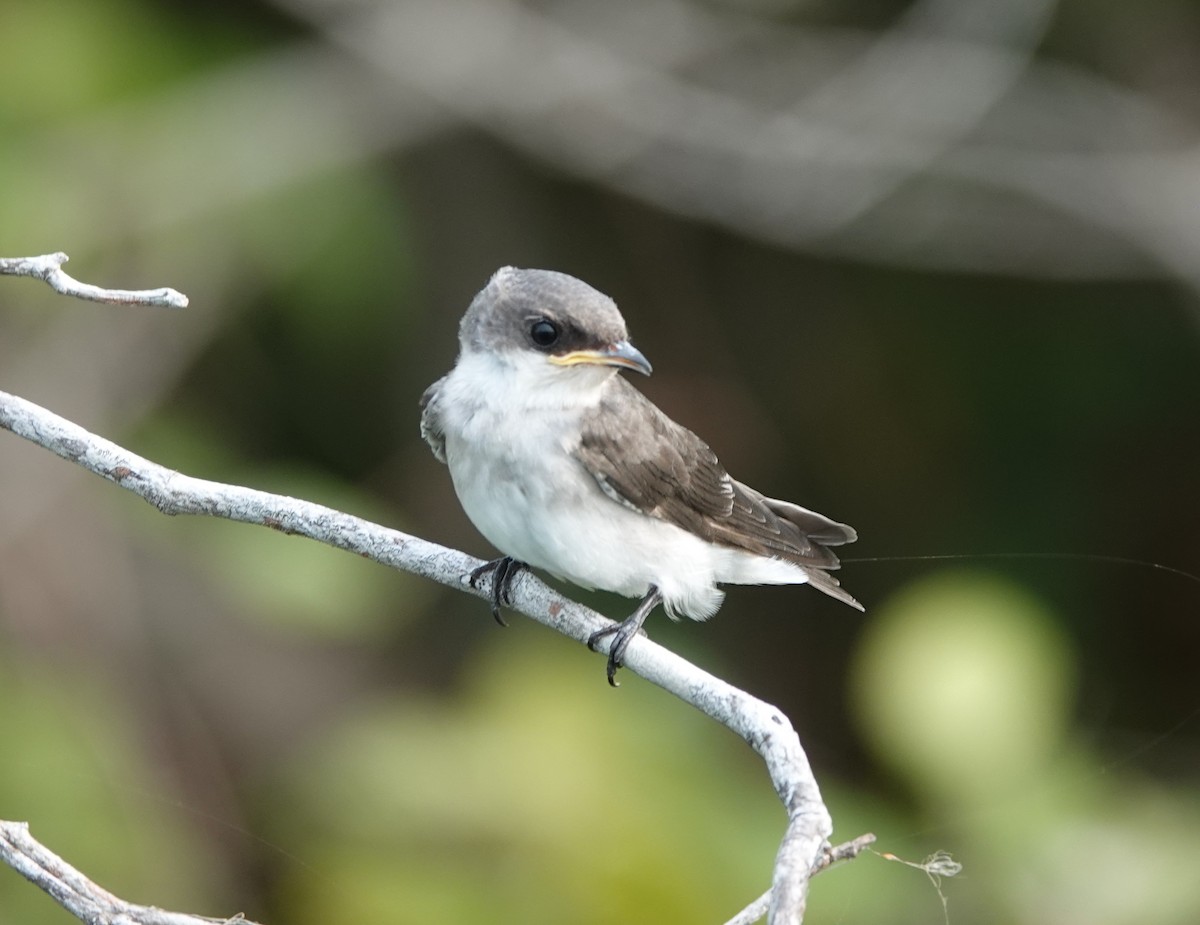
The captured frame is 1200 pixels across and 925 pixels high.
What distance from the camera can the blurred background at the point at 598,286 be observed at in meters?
4.10

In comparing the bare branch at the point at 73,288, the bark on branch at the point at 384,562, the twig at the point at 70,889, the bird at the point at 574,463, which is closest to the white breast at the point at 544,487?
the bird at the point at 574,463

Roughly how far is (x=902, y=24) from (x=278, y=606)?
3.36m

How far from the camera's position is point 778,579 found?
10.9ft

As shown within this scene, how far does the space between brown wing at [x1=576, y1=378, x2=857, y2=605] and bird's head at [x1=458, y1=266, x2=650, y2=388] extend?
0.40 feet

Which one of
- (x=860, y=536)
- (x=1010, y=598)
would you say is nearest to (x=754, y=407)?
(x=860, y=536)

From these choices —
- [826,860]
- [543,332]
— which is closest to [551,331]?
[543,332]

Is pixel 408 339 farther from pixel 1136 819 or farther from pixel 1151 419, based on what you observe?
pixel 1136 819

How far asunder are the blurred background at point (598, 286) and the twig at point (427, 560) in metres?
1.10

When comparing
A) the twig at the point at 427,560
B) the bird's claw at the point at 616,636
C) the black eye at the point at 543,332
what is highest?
the black eye at the point at 543,332

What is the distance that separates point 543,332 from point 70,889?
147 centimetres

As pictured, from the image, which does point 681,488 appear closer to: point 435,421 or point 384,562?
point 435,421

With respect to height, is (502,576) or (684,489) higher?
(684,489)

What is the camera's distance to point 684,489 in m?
3.17

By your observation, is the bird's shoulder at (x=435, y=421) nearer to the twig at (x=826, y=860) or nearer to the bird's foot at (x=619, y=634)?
the bird's foot at (x=619, y=634)
